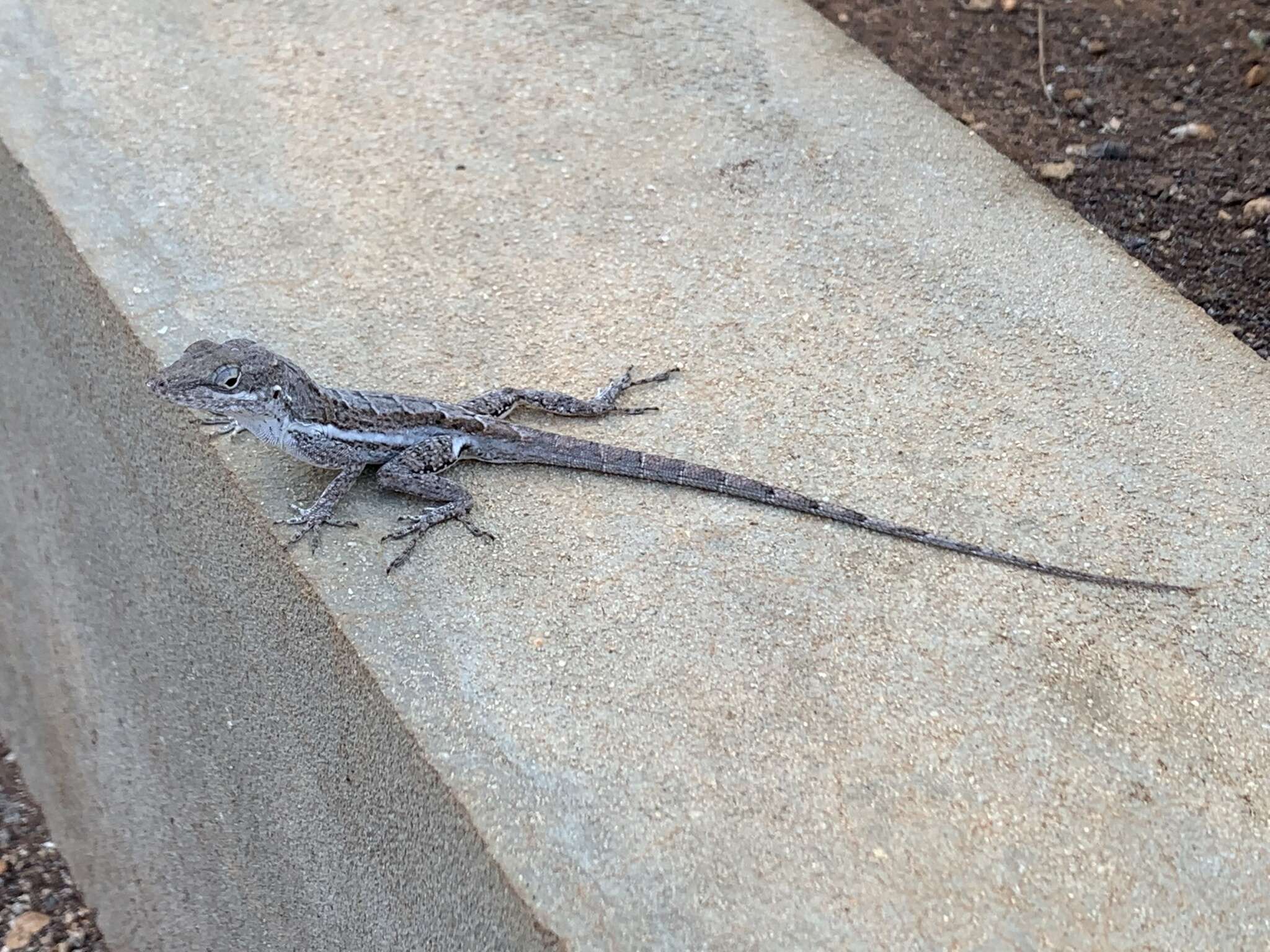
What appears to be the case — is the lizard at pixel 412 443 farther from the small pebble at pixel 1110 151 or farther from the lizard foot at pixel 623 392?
the small pebble at pixel 1110 151

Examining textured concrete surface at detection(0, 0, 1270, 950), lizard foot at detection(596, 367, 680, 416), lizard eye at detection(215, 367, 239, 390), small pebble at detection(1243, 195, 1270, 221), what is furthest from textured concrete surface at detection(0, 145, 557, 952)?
small pebble at detection(1243, 195, 1270, 221)

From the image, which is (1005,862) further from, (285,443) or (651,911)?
(285,443)

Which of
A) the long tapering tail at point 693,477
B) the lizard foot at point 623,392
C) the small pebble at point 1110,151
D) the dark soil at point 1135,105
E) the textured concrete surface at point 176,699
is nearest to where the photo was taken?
the textured concrete surface at point 176,699

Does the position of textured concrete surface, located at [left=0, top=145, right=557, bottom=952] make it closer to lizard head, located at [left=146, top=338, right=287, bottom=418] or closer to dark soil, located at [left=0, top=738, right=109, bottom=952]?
dark soil, located at [left=0, top=738, right=109, bottom=952]

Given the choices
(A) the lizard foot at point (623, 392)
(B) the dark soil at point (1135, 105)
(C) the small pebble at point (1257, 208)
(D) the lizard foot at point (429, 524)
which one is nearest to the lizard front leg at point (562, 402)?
(A) the lizard foot at point (623, 392)

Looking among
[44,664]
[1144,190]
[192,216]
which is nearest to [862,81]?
[1144,190]
